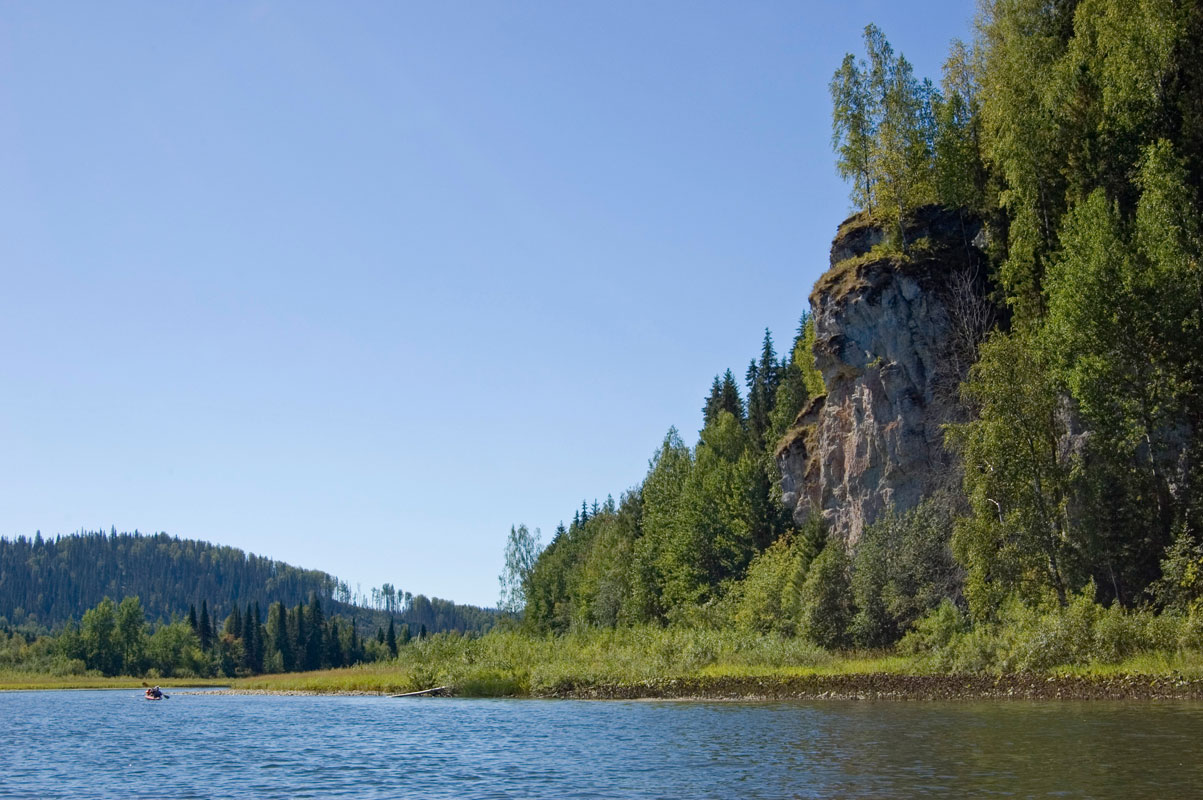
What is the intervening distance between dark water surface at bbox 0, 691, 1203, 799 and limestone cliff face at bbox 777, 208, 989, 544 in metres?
23.3

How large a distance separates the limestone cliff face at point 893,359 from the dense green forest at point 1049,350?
1.71 m

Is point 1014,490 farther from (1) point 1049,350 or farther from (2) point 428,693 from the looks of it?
(2) point 428,693

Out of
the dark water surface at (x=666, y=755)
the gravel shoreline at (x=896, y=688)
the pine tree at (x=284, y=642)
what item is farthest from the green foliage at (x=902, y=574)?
the pine tree at (x=284, y=642)

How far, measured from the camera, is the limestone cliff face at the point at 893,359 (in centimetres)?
6400

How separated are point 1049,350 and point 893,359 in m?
Result: 15.5

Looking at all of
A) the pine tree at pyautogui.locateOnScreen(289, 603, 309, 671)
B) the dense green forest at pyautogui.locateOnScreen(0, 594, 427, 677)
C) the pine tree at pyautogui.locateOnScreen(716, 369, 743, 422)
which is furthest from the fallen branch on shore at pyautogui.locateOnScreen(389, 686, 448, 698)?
the pine tree at pyautogui.locateOnScreen(289, 603, 309, 671)

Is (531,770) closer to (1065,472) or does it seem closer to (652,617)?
(1065,472)

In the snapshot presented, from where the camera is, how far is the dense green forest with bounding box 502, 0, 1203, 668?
4753cm

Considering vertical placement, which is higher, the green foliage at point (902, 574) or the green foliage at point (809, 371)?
the green foliage at point (809, 371)

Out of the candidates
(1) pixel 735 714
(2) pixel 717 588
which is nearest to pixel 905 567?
(1) pixel 735 714

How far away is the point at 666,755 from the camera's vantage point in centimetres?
2964

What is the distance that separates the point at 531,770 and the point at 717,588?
2536 inches

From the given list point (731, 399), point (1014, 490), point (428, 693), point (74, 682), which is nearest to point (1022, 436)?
point (1014, 490)

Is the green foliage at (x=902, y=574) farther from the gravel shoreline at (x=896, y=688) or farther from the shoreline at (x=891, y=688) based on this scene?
the gravel shoreline at (x=896, y=688)
